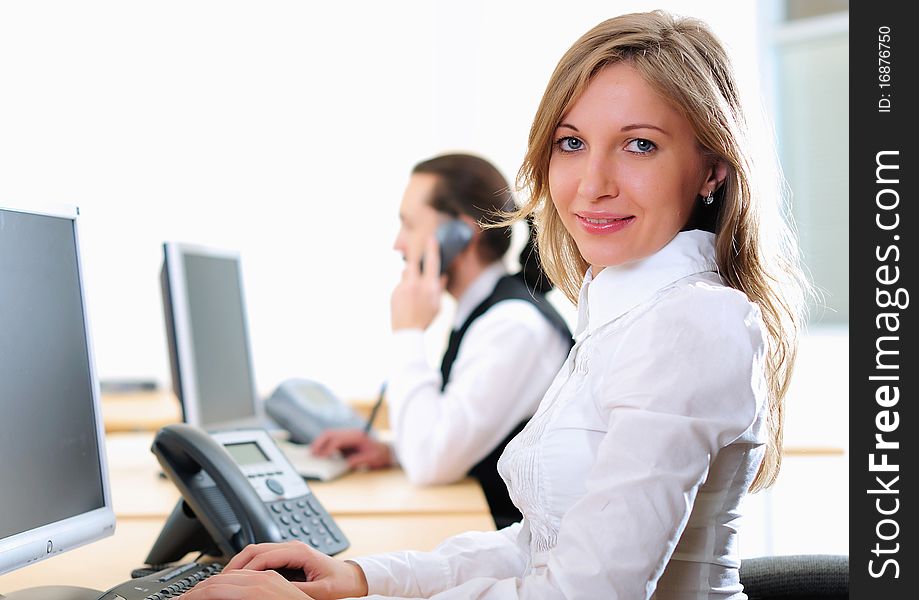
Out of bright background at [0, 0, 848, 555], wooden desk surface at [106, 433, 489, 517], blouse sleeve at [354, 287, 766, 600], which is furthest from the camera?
bright background at [0, 0, 848, 555]

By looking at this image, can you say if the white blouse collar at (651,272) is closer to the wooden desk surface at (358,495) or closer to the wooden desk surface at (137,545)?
the wooden desk surface at (137,545)

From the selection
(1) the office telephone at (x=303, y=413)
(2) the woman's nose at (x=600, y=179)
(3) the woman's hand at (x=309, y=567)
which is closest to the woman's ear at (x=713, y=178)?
(2) the woman's nose at (x=600, y=179)

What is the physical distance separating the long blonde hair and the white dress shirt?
918mm

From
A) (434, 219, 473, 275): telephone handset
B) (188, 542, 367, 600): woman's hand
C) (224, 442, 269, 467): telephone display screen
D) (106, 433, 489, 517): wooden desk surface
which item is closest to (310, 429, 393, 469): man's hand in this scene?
(106, 433, 489, 517): wooden desk surface

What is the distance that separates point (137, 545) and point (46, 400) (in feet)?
1.64

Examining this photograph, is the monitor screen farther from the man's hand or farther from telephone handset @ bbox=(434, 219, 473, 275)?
telephone handset @ bbox=(434, 219, 473, 275)

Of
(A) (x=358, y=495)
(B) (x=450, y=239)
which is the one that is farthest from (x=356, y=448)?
(B) (x=450, y=239)

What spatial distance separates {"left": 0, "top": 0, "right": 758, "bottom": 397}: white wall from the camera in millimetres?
3578

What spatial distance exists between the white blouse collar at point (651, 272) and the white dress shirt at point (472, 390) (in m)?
0.96

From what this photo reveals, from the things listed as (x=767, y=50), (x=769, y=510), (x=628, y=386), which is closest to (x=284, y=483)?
(x=628, y=386)

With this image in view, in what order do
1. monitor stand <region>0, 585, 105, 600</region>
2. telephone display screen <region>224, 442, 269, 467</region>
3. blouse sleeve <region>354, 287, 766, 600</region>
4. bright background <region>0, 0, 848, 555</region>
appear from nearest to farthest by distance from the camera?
1. blouse sleeve <region>354, 287, 766, 600</region>
2. monitor stand <region>0, 585, 105, 600</region>
3. telephone display screen <region>224, 442, 269, 467</region>
4. bright background <region>0, 0, 848, 555</region>

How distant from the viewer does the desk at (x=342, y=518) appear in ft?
4.09

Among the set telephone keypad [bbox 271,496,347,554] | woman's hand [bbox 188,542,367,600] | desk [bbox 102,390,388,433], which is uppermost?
woman's hand [bbox 188,542,367,600]

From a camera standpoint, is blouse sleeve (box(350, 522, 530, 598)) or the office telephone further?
the office telephone
